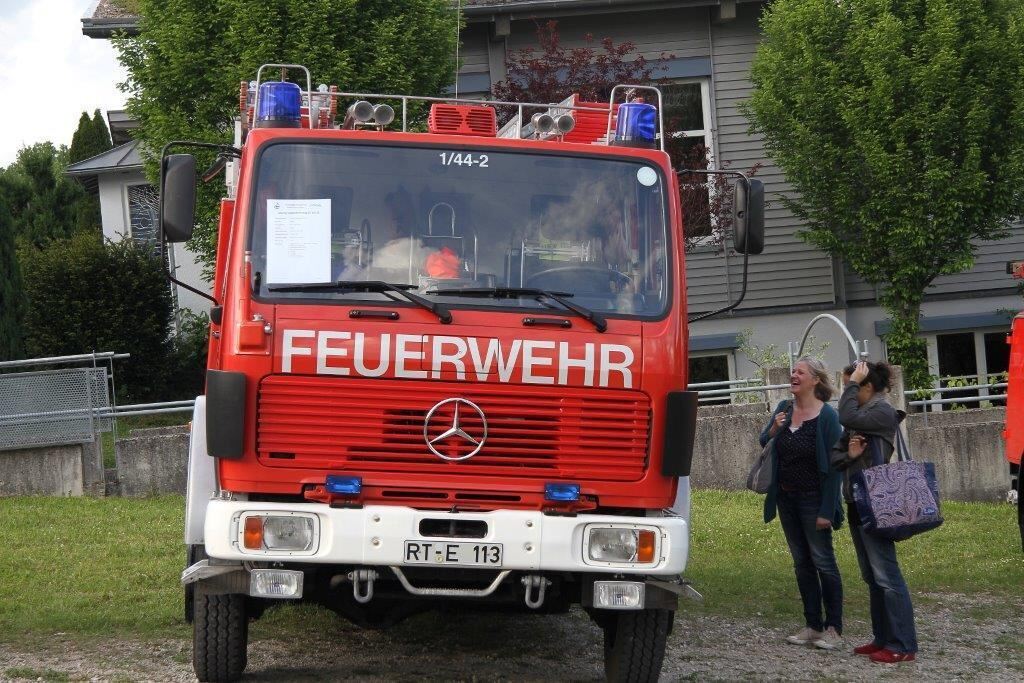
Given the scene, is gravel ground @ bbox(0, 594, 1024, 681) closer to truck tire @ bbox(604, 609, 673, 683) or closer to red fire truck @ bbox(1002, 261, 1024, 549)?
truck tire @ bbox(604, 609, 673, 683)

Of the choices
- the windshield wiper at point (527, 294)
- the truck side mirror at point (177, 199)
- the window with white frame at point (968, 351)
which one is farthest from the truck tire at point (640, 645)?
the window with white frame at point (968, 351)

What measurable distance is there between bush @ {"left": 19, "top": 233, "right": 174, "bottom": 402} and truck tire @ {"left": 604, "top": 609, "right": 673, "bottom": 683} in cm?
1304

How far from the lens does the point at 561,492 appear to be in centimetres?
627

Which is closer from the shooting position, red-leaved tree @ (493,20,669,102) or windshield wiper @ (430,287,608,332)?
windshield wiper @ (430,287,608,332)

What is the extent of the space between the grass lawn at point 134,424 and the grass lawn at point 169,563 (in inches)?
25.9

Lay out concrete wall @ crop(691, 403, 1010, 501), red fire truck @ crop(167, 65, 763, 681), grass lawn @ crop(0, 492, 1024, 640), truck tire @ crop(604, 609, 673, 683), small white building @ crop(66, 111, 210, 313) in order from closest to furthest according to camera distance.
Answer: red fire truck @ crop(167, 65, 763, 681), truck tire @ crop(604, 609, 673, 683), grass lawn @ crop(0, 492, 1024, 640), concrete wall @ crop(691, 403, 1010, 501), small white building @ crop(66, 111, 210, 313)

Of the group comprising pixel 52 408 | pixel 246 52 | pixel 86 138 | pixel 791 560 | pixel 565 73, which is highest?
pixel 86 138

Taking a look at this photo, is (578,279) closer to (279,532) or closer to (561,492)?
(561,492)

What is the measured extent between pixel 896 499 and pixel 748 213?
6.03 feet

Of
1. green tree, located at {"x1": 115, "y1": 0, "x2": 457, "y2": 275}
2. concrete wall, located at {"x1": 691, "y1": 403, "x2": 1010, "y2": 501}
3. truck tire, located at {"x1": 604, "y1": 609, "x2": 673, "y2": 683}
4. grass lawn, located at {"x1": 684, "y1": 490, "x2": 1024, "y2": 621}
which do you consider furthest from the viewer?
green tree, located at {"x1": 115, "y1": 0, "x2": 457, "y2": 275}

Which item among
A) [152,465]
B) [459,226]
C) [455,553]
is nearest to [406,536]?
[455,553]

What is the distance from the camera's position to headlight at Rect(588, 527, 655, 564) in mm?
6230

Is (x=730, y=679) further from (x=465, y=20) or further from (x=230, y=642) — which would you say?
(x=465, y=20)

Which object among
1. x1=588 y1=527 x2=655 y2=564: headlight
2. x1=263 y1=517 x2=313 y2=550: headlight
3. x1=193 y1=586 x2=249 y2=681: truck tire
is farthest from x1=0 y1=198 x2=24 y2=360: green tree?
x1=588 y1=527 x2=655 y2=564: headlight
